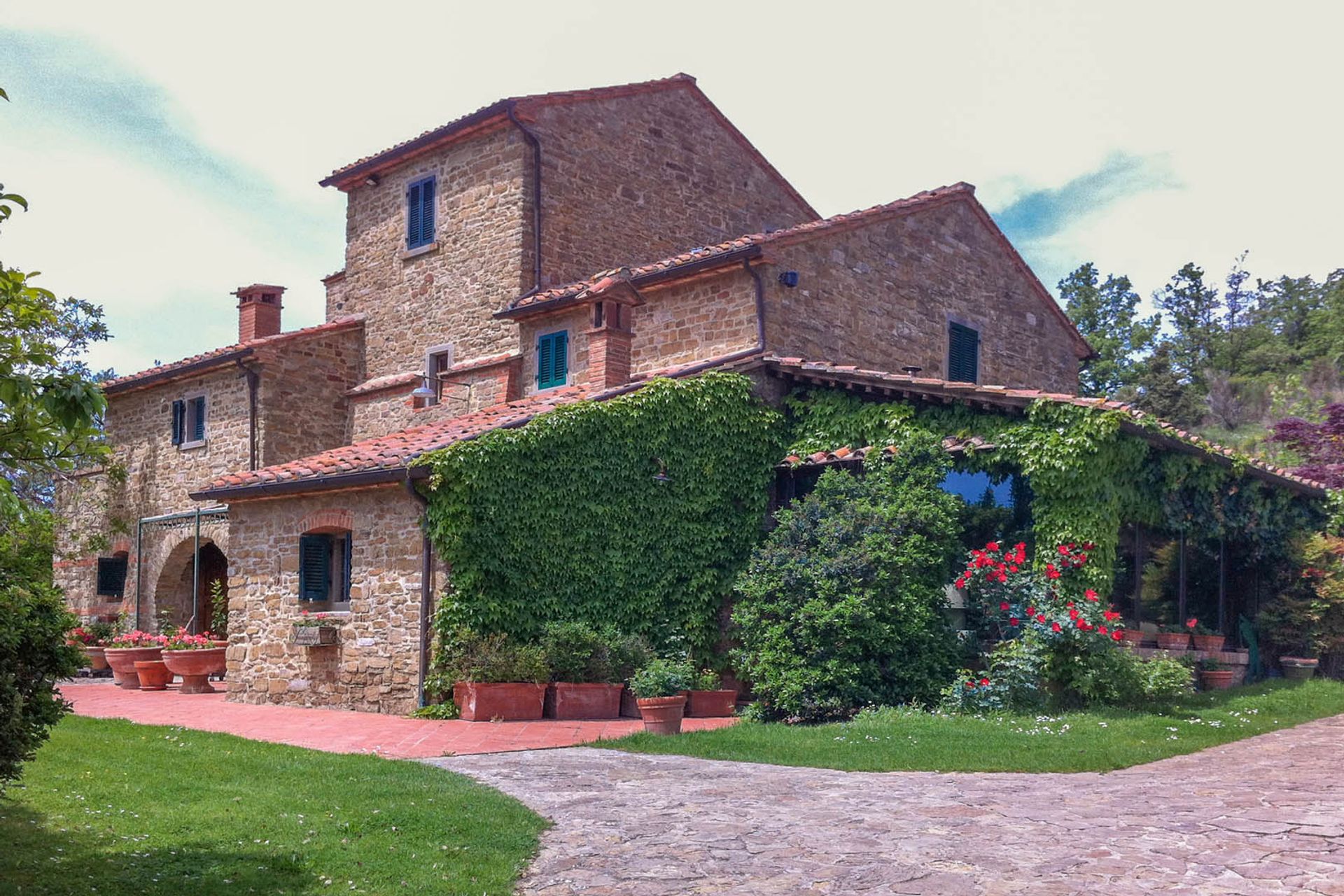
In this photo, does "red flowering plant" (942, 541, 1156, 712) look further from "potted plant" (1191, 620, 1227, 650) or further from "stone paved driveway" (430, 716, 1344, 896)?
"potted plant" (1191, 620, 1227, 650)

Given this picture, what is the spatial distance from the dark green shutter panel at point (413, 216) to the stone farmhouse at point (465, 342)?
0.19 feet

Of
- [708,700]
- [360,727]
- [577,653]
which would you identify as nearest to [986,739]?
[708,700]

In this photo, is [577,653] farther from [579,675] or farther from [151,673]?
[151,673]

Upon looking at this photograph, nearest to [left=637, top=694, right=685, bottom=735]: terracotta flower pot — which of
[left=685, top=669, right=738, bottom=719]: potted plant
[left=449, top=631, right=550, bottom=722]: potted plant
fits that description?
[left=449, top=631, right=550, bottom=722]: potted plant

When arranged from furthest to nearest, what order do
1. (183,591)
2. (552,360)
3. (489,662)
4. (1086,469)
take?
(183,591) → (552,360) → (1086,469) → (489,662)

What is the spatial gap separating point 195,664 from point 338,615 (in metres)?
3.94

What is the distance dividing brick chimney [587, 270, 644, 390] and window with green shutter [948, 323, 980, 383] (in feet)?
21.5

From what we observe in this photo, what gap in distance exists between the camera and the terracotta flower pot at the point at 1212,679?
15.5 meters

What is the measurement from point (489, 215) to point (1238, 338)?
119ft

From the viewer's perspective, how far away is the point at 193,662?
17.5 meters

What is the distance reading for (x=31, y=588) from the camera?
663cm

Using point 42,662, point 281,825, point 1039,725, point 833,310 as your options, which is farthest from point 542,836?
point 833,310

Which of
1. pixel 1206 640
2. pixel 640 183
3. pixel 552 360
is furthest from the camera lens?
pixel 640 183

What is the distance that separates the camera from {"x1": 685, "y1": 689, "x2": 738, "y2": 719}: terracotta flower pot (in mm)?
14539
